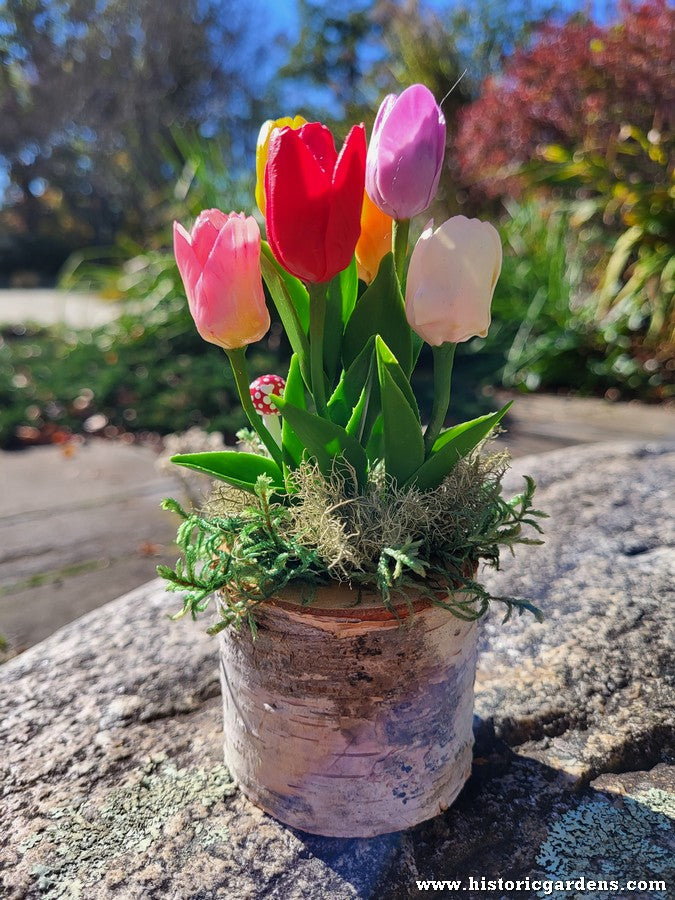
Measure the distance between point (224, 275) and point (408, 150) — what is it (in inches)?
10.2

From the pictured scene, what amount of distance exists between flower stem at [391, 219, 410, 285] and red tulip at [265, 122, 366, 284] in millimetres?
98

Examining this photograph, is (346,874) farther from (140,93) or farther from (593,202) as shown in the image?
(140,93)

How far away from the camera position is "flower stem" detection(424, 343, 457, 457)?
882 millimetres

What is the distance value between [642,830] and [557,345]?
12.2ft

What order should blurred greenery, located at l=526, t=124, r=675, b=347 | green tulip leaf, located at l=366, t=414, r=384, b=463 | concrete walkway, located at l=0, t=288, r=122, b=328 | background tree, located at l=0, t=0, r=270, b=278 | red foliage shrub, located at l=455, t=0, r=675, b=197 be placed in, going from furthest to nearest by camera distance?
background tree, located at l=0, t=0, r=270, b=278 → concrete walkway, located at l=0, t=288, r=122, b=328 → red foliage shrub, located at l=455, t=0, r=675, b=197 → blurred greenery, located at l=526, t=124, r=675, b=347 → green tulip leaf, located at l=366, t=414, r=384, b=463

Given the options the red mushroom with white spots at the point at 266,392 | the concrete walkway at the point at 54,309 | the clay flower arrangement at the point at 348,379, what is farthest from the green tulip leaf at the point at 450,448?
the concrete walkway at the point at 54,309

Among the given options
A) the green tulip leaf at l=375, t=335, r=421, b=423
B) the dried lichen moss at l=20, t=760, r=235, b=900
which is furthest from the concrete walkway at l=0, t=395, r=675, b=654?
the green tulip leaf at l=375, t=335, r=421, b=423

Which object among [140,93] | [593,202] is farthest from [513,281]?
[140,93]

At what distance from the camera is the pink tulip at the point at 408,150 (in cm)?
78

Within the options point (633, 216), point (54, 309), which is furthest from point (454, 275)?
point (54, 309)

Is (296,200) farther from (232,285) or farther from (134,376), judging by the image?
(134,376)

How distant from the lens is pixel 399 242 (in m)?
0.89

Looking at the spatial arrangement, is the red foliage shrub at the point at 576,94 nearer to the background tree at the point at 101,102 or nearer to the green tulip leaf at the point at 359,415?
the green tulip leaf at the point at 359,415

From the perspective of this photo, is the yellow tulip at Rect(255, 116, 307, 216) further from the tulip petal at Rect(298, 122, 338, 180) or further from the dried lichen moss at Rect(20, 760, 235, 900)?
the dried lichen moss at Rect(20, 760, 235, 900)
